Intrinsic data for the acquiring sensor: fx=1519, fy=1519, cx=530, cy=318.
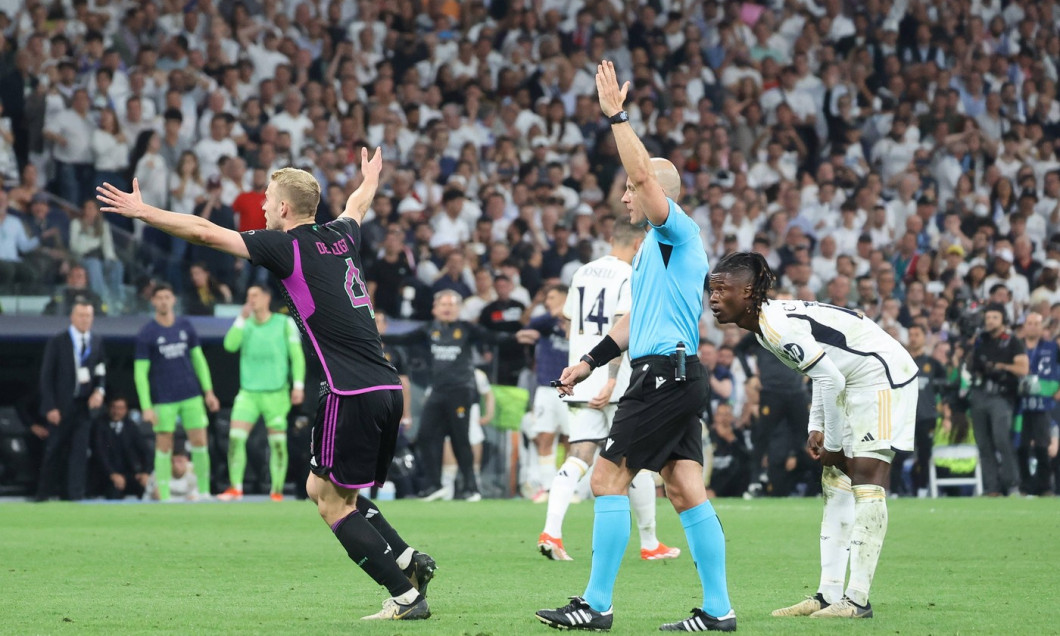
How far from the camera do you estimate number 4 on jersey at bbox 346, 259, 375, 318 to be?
7.23 metres

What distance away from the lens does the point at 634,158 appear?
6.40 metres

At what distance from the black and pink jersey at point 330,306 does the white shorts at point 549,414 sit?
394 inches

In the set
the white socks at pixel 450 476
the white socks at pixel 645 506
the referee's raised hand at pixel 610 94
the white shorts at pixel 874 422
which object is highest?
the referee's raised hand at pixel 610 94

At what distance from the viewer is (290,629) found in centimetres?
679

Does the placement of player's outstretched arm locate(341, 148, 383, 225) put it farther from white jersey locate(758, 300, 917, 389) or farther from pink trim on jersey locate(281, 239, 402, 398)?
white jersey locate(758, 300, 917, 389)

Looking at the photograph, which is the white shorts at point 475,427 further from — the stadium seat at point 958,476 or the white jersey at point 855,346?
the white jersey at point 855,346

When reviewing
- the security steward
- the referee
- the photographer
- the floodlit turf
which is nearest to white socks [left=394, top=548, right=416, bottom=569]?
the floodlit turf

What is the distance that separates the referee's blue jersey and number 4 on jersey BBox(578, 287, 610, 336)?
442cm

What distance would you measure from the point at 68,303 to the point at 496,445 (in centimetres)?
563

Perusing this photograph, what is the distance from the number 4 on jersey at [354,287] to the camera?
7.23 meters

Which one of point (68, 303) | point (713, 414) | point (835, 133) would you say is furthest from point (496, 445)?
point (835, 133)

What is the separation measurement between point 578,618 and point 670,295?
153 cm

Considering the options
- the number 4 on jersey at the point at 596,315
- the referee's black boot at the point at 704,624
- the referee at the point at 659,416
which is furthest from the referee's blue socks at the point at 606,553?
the number 4 on jersey at the point at 596,315

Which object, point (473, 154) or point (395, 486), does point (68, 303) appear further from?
point (473, 154)
